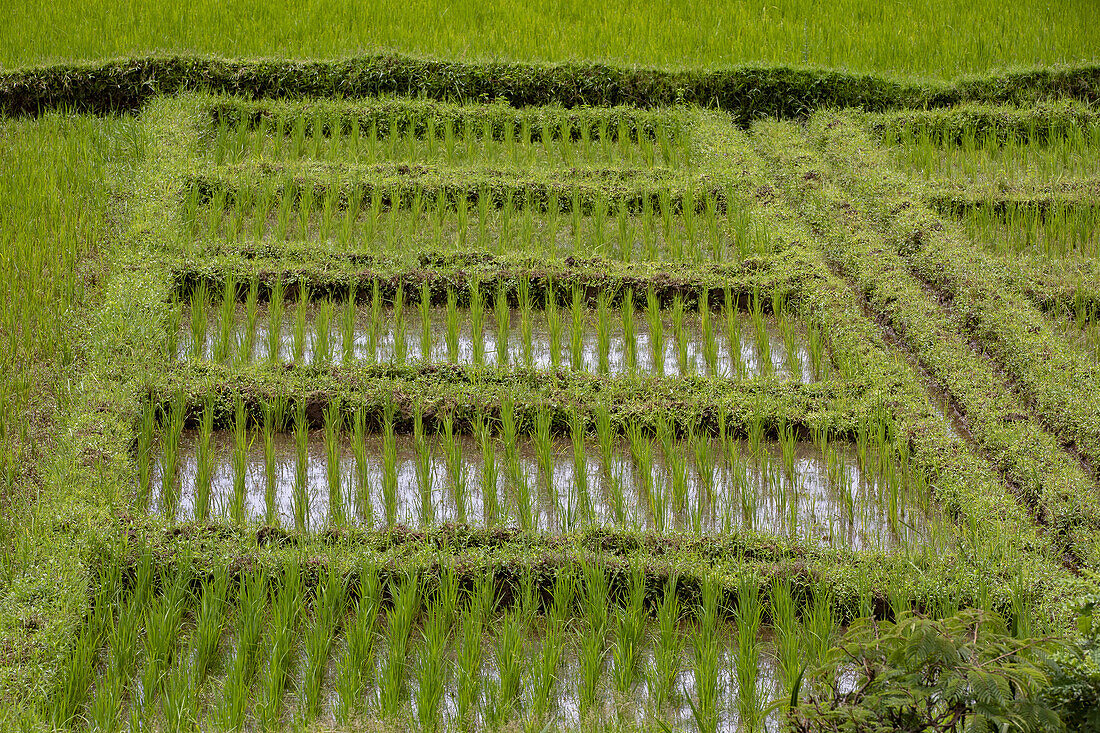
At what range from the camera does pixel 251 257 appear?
4695mm

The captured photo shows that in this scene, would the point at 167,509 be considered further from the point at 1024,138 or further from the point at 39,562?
the point at 1024,138

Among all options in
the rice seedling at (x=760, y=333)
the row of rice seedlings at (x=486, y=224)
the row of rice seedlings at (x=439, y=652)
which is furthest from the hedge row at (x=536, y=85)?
the row of rice seedlings at (x=439, y=652)

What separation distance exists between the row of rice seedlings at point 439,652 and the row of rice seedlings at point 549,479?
0.33 metres

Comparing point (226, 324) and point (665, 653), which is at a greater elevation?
point (226, 324)

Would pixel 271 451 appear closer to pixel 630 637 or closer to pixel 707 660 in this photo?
pixel 630 637

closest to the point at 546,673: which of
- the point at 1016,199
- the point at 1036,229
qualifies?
the point at 1036,229

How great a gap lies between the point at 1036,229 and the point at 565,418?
2.73 meters

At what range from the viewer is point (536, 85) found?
21.2 feet

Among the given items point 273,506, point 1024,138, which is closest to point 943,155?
→ point 1024,138

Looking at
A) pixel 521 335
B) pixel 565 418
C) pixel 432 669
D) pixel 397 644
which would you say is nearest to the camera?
pixel 432 669

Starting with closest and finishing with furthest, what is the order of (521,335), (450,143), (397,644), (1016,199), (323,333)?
(397,644)
(323,333)
(521,335)
(1016,199)
(450,143)

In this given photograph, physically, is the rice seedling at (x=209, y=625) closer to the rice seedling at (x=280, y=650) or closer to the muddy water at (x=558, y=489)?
the rice seedling at (x=280, y=650)

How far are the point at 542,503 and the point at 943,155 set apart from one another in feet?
12.3

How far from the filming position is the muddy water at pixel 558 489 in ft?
10.8
